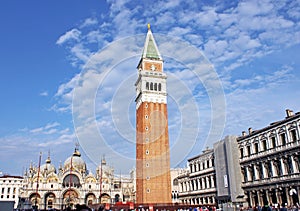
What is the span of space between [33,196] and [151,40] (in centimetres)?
5260

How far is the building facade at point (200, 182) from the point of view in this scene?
56100 mm

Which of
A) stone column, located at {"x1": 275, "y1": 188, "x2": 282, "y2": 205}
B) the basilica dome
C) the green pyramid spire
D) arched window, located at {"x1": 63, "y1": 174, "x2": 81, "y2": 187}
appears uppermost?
the green pyramid spire

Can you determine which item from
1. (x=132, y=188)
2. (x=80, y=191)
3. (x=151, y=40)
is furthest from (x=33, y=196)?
(x=151, y=40)

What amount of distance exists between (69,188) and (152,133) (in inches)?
1203

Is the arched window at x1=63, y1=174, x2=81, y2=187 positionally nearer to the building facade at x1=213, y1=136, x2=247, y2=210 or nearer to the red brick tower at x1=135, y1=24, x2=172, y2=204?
the red brick tower at x1=135, y1=24, x2=172, y2=204

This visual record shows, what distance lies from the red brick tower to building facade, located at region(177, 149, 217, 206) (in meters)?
5.02

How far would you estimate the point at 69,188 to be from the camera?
8056 cm

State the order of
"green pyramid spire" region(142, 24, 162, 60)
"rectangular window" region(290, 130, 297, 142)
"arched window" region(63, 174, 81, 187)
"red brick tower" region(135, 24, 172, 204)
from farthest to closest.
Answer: "arched window" region(63, 174, 81, 187), "green pyramid spire" region(142, 24, 162, 60), "red brick tower" region(135, 24, 172, 204), "rectangular window" region(290, 130, 297, 142)

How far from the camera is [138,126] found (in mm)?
70938

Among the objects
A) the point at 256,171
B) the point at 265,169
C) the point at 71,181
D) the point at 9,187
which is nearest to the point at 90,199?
the point at 71,181

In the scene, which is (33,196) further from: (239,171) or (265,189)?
(265,189)

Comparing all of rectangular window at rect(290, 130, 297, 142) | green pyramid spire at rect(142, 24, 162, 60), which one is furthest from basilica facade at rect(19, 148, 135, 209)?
rectangular window at rect(290, 130, 297, 142)

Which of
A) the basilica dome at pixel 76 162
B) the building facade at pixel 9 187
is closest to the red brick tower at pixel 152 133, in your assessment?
the basilica dome at pixel 76 162

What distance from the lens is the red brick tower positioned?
64.1 meters
